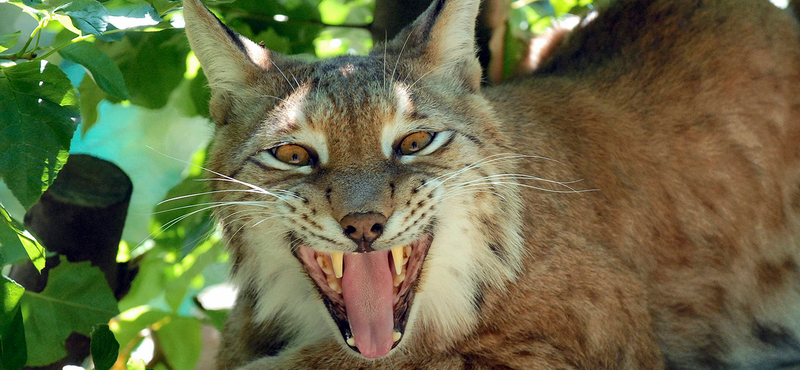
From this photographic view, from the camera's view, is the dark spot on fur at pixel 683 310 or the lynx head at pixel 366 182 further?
the dark spot on fur at pixel 683 310

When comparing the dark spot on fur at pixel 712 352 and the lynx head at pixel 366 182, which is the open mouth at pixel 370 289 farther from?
the dark spot on fur at pixel 712 352

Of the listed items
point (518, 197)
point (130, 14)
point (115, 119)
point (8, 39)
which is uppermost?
point (130, 14)

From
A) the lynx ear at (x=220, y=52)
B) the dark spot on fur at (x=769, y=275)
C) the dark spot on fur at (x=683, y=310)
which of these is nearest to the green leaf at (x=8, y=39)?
the lynx ear at (x=220, y=52)

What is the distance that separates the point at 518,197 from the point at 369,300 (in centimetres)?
89

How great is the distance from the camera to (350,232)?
3186 millimetres

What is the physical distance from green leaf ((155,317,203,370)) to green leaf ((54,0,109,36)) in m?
2.24

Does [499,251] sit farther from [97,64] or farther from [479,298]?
[97,64]

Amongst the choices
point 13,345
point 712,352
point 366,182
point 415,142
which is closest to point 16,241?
point 13,345

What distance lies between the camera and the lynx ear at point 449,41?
12.4 ft

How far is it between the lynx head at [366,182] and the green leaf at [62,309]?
2.09 feet

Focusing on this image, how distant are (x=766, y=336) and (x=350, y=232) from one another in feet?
8.97

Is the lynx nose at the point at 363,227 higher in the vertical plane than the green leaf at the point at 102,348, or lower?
higher

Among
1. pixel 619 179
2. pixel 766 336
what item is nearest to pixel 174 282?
pixel 619 179

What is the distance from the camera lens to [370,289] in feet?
11.3
